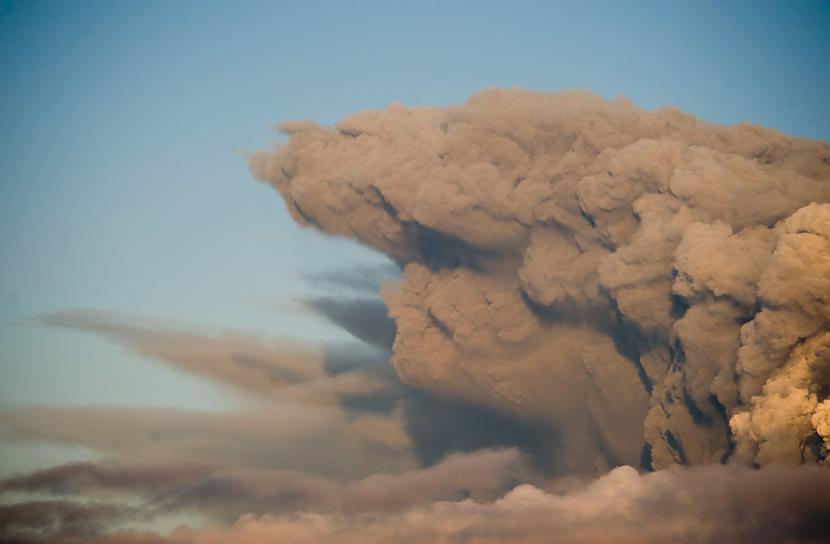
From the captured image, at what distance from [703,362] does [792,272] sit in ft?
26.2

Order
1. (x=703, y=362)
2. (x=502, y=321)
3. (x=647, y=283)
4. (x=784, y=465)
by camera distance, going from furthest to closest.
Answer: (x=502, y=321) → (x=647, y=283) → (x=703, y=362) → (x=784, y=465)

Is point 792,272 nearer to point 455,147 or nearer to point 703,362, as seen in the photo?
point 703,362

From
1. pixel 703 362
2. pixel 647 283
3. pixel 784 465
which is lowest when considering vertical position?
pixel 784 465

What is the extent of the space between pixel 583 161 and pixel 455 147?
24.4 feet

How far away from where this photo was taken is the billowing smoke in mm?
57656

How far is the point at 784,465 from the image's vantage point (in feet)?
179

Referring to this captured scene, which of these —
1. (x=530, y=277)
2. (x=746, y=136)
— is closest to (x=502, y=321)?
(x=530, y=277)

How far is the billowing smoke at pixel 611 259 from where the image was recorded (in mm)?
57656

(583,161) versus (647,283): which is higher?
(583,161)

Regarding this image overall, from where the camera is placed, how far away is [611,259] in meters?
68.9

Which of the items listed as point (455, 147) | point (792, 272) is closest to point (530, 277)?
point (455, 147)

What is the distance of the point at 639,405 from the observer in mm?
74125

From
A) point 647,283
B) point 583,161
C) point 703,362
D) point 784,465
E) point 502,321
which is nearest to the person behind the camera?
point 784,465

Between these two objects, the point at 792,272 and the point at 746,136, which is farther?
the point at 746,136
